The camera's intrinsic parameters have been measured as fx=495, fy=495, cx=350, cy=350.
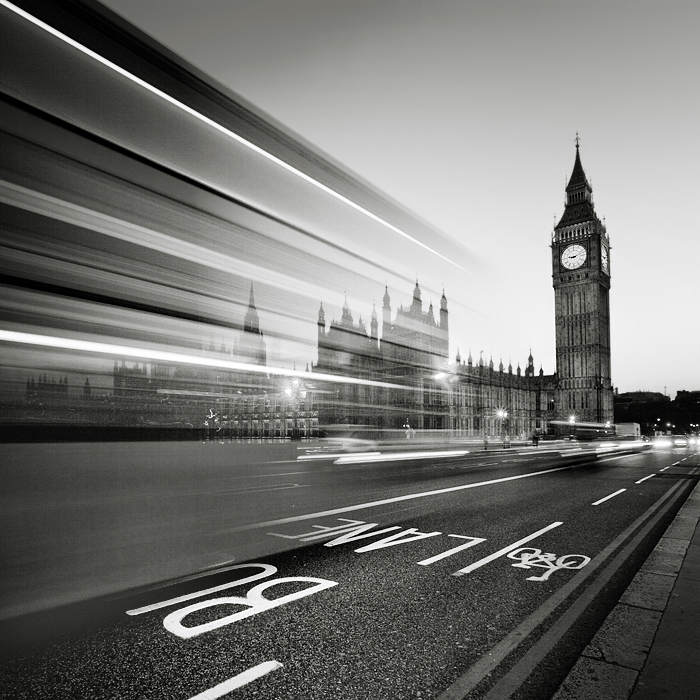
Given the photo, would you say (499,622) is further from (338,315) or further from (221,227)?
(338,315)

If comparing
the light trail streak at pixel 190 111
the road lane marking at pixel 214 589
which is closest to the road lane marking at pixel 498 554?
the road lane marking at pixel 214 589

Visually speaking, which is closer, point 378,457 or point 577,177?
point 378,457

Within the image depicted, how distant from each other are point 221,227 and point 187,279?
0.94 meters

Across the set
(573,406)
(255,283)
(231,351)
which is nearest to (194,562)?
(231,351)

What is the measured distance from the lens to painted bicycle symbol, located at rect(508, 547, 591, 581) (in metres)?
5.50

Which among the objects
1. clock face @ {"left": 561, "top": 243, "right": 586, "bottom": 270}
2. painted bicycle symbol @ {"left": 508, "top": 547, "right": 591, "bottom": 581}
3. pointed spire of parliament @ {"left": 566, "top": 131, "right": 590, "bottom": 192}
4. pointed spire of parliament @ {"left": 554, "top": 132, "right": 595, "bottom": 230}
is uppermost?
pointed spire of parliament @ {"left": 566, "top": 131, "right": 590, "bottom": 192}

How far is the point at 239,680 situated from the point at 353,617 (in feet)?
4.03

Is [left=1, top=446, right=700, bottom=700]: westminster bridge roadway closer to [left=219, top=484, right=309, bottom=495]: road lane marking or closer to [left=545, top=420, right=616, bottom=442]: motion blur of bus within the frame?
[left=219, top=484, right=309, bottom=495]: road lane marking

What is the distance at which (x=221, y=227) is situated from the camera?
716 centimetres

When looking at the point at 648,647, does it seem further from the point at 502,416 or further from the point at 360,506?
the point at 502,416

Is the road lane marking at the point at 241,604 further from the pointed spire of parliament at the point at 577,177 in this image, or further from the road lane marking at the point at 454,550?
the pointed spire of parliament at the point at 577,177

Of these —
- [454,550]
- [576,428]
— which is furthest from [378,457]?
[576,428]

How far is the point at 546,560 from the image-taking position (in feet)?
19.0

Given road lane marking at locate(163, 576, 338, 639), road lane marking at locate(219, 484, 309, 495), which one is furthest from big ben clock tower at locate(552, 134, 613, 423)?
road lane marking at locate(163, 576, 338, 639)
